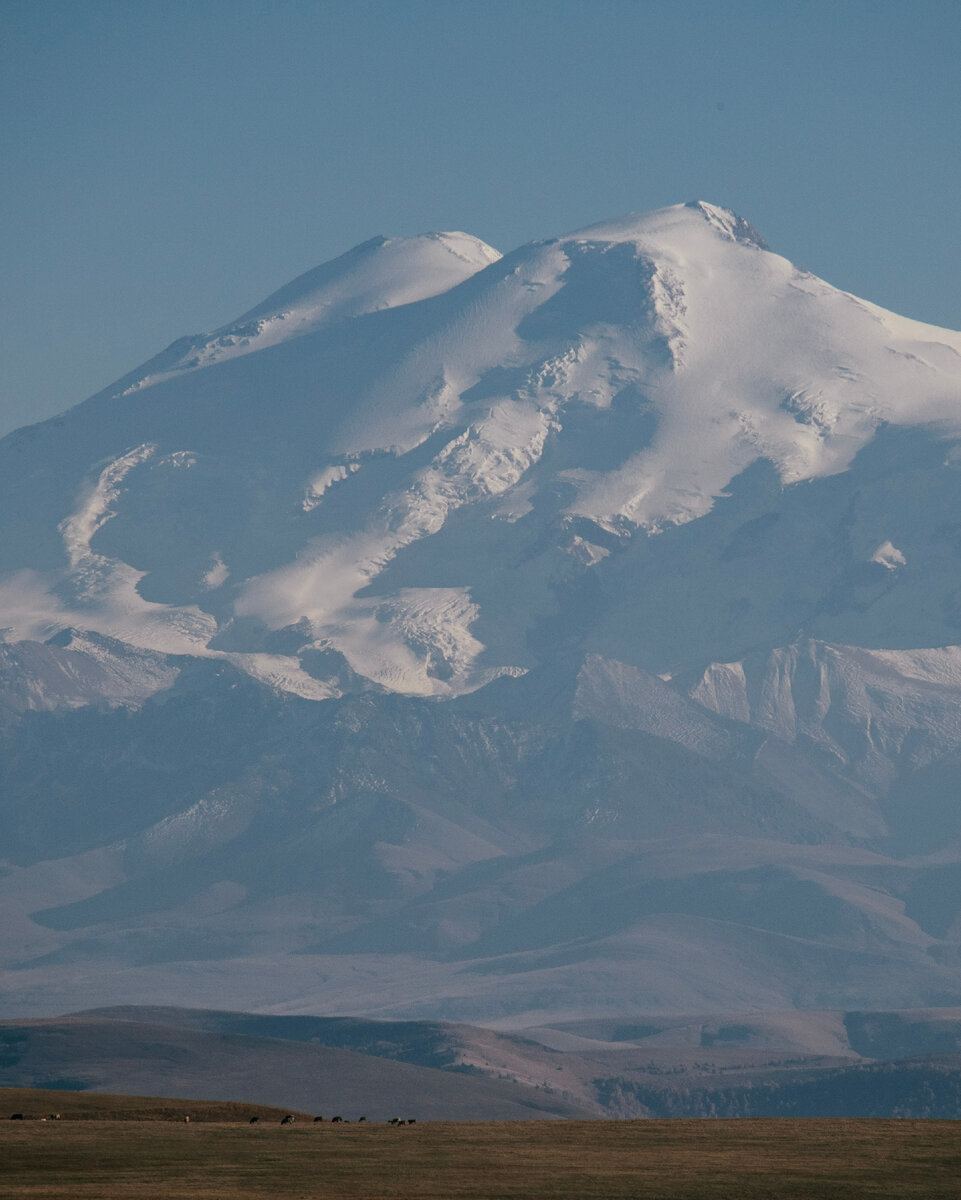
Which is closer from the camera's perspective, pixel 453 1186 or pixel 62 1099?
pixel 453 1186

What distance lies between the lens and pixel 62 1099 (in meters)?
99.4

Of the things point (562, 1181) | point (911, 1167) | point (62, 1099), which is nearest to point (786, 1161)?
point (911, 1167)

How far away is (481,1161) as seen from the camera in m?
73.3

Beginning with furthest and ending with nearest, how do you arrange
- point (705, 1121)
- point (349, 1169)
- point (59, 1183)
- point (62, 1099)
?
point (62, 1099), point (705, 1121), point (349, 1169), point (59, 1183)

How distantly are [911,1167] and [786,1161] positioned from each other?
4.45m

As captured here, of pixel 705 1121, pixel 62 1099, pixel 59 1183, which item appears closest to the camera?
pixel 59 1183

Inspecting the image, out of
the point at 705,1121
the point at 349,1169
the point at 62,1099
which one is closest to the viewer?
the point at 349,1169

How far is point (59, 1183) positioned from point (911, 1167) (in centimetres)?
2991

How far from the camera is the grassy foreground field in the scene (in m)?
67.1

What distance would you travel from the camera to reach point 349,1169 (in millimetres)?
70812

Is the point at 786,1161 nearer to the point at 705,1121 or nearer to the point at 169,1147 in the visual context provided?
the point at 705,1121

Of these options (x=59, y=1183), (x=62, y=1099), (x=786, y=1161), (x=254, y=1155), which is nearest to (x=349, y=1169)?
(x=254, y=1155)

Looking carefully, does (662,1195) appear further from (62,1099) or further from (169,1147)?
(62,1099)

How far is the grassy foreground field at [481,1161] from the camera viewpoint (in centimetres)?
6712
